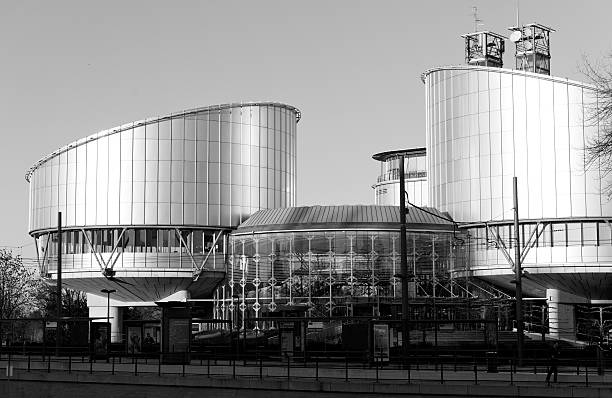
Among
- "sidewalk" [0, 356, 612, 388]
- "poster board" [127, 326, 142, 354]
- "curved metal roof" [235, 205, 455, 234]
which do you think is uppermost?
"curved metal roof" [235, 205, 455, 234]

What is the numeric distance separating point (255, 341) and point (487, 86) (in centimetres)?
4665

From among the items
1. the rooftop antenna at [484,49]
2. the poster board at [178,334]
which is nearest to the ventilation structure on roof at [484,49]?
the rooftop antenna at [484,49]

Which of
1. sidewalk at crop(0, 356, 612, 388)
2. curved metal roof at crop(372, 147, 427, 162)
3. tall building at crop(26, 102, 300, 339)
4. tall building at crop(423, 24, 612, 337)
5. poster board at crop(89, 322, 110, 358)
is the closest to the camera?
sidewalk at crop(0, 356, 612, 388)

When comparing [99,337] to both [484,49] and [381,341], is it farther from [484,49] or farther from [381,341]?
[484,49]

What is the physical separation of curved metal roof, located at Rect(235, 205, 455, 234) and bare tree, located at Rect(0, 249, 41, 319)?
27.4 metres

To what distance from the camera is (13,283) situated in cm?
12188

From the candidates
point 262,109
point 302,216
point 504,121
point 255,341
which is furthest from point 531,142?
point 255,341

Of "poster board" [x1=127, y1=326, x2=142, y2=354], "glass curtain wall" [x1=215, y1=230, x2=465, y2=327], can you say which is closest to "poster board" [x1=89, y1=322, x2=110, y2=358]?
"poster board" [x1=127, y1=326, x2=142, y2=354]

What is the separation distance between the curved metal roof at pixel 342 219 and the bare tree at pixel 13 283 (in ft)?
90.0

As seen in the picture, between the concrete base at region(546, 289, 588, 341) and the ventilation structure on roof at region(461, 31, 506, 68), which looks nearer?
the concrete base at region(546, 289, 588, 341)

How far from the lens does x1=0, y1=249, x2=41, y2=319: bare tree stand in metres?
118

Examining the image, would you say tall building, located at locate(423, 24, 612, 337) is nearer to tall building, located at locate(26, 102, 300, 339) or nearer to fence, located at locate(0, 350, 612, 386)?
tall building, located at locate(26, 102, 300, 339)

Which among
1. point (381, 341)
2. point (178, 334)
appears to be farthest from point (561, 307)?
point (178, 334)

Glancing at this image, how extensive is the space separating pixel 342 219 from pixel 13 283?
40.3 m
